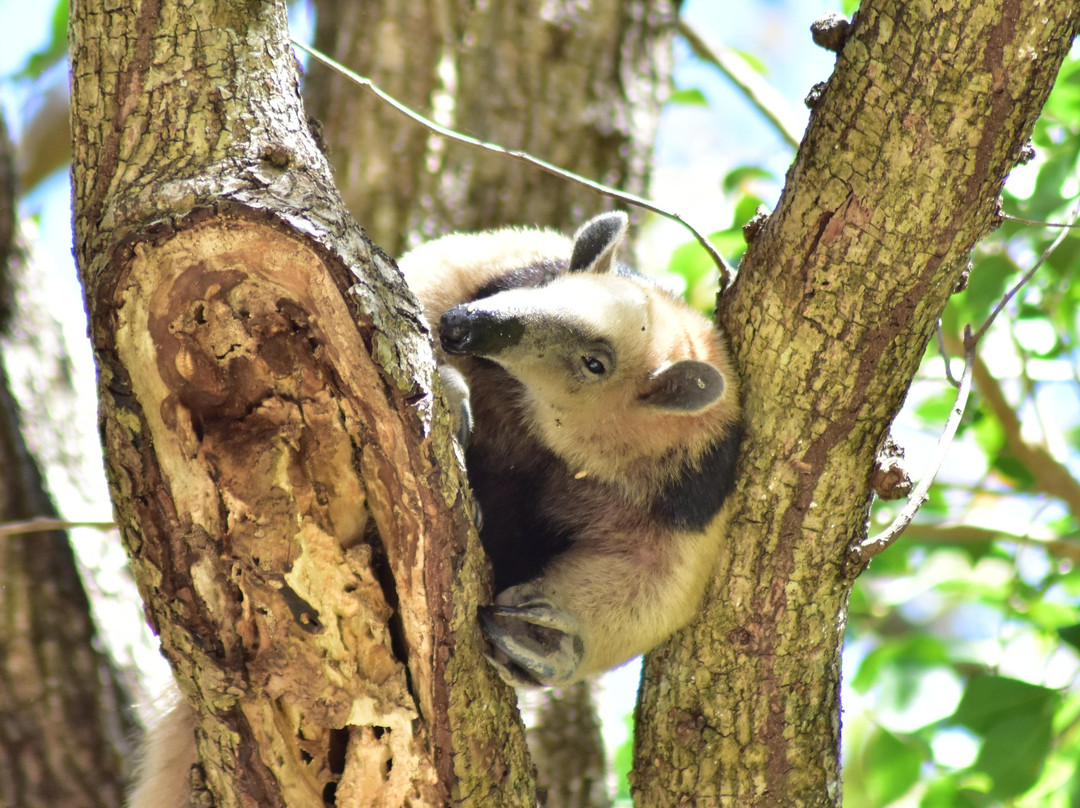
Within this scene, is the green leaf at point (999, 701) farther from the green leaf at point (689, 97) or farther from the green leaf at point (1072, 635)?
the green leaf at point (689, 97)

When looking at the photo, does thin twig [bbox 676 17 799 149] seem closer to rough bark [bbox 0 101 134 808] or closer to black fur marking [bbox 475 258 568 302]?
black fur marking [bbox 475 258 568 302]

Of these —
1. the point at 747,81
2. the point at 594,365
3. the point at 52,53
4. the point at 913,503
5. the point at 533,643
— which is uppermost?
the point at 52,53

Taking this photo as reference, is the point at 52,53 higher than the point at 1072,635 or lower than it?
higher

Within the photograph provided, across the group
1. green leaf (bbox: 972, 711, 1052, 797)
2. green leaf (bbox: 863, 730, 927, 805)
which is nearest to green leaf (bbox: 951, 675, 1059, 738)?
green leaf (bbox: 972, 711, 1052, 797)

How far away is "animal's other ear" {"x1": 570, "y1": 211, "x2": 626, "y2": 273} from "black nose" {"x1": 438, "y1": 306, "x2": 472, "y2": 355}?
1.50ft

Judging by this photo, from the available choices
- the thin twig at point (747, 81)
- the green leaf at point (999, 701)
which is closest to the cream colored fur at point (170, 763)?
the green leaf at point (999, 701)

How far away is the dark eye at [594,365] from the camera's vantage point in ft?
8.31

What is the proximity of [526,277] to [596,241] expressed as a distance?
8.0 inches

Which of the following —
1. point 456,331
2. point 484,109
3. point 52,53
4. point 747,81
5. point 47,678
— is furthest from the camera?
point 52,53

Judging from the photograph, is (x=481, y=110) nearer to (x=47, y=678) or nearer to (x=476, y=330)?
(x=476, y=330)

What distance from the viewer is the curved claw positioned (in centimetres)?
207

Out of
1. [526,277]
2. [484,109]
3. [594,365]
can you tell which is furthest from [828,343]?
[484,109]

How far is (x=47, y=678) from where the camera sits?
289cm

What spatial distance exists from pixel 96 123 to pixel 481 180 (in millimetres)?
1779
